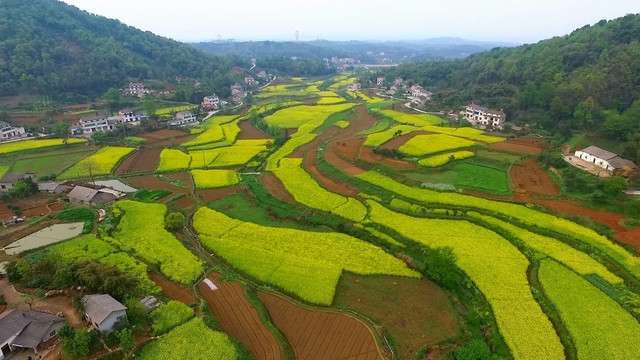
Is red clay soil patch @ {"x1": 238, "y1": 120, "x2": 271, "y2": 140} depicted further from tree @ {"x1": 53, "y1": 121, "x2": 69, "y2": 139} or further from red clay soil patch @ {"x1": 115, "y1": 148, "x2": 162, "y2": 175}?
tree @ {"x1": 53, "y1": 121, "x2": 69, "y2": 139}

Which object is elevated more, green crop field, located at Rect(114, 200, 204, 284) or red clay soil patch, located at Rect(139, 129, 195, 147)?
red clay soil patch, located at Rect(139, 129, 195, 147)

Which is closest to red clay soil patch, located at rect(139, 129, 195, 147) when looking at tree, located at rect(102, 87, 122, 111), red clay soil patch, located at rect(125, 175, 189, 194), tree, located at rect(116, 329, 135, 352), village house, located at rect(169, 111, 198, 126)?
village house, located at rect(169, 111, 198, 126)

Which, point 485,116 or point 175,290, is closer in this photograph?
point 175,290

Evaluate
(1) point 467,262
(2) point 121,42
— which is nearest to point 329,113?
(1) point 467,262

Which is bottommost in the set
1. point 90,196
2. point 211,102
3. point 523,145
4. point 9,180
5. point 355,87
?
point 90,196

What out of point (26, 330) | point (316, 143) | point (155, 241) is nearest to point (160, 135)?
point (316, 143)

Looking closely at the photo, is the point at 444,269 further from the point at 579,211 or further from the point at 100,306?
the point at 100,306

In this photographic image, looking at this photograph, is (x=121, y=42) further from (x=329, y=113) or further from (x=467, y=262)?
(x=467, y=262)

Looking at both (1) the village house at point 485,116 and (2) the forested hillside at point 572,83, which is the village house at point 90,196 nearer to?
(1) the village house at point 485,116
